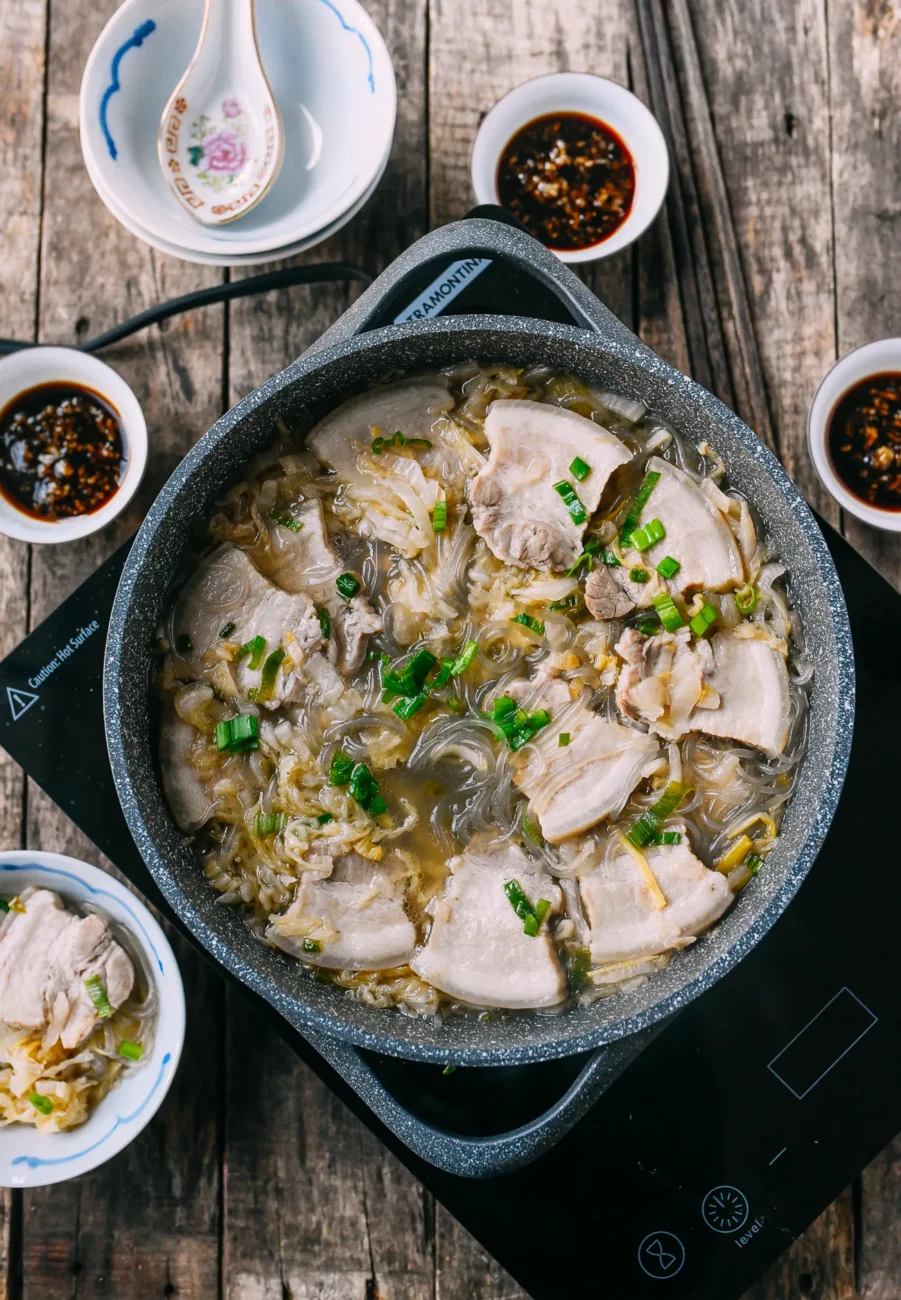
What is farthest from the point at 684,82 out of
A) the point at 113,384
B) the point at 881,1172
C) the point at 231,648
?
the point at 881,1172

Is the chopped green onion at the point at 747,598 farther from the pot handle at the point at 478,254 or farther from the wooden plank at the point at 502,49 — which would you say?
the wooden plank at the point at 502,49

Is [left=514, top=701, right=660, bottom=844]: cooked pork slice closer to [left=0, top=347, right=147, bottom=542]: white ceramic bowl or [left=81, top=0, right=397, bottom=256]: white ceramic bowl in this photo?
[left=0, top=347, right=147, bottom=542]: white ceramic bowl

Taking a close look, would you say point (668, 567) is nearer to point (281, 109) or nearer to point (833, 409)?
point (833, 409)

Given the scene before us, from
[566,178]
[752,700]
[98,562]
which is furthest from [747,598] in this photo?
[98,562]

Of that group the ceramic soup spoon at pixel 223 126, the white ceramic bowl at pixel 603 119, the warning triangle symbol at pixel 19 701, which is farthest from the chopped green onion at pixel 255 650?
the white ceramic bowl at pixel 603 119

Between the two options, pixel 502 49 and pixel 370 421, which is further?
pixel 502 49

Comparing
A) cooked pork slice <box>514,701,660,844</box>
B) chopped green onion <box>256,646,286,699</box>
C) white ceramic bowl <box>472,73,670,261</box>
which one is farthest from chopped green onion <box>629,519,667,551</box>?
white ceramic bowl <box>472,73,670,261</box>
